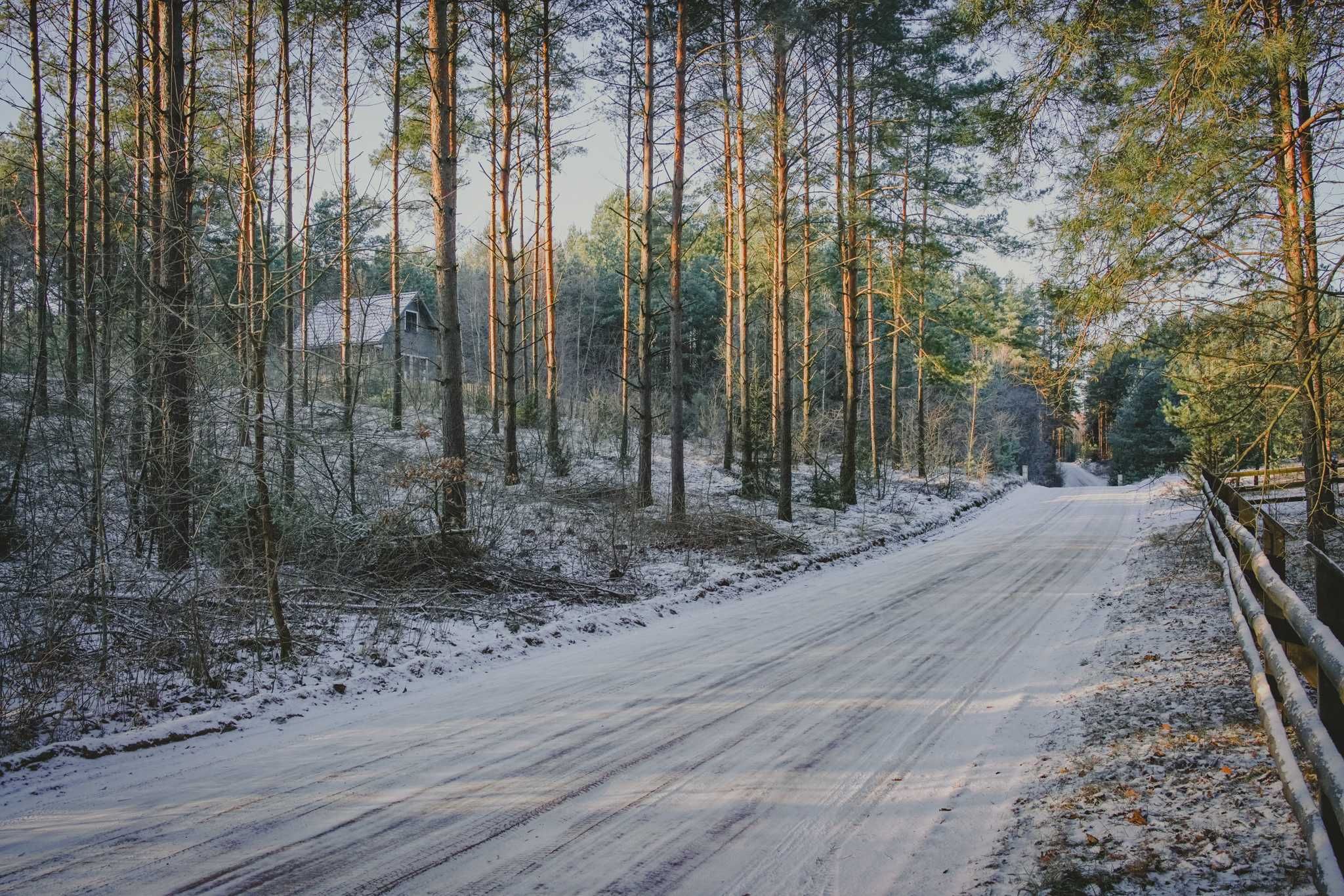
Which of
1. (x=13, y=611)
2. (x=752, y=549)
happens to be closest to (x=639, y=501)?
(x=752, y=549)

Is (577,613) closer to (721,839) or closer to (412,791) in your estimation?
(412,791)

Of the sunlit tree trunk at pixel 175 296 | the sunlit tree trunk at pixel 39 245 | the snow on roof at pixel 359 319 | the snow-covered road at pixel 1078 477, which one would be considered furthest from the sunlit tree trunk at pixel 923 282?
the snow-covered road at pixel 1078 477

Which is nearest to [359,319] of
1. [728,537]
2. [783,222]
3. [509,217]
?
[509,217]

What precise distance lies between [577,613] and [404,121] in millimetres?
16326

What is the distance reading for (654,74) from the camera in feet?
45.1

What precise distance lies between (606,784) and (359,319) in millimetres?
10128

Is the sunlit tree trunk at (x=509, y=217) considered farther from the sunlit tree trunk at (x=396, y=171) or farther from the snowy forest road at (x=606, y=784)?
the snowy forest road at (x=606, y=784)

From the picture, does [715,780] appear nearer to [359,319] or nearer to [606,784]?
[606,784]

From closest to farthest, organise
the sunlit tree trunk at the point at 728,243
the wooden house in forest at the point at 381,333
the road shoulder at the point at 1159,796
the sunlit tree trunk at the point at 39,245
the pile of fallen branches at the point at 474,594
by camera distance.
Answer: the road shoulder at the point at 1159,796 → the pile of fallen branches at the point at 474,594 → the sunlit tree trunk at the point at 39,245 → the wooden house in forest at the point at 381,333 → the sunlit tree trunk at the point at 728,243

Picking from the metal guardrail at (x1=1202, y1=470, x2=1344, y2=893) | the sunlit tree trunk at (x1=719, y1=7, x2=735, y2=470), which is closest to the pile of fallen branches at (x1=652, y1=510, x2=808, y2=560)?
the metal guardrail at (x1=1202, y1=470, x2=1344, y2=893)

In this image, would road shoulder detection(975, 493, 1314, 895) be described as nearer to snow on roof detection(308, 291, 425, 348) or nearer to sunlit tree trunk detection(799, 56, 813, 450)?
snow on roof detection(308, 291, 425, 348)

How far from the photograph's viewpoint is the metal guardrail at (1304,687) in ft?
7.95

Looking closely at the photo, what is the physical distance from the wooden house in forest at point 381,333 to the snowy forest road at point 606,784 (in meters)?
2.81

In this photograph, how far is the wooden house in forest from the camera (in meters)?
9.62
